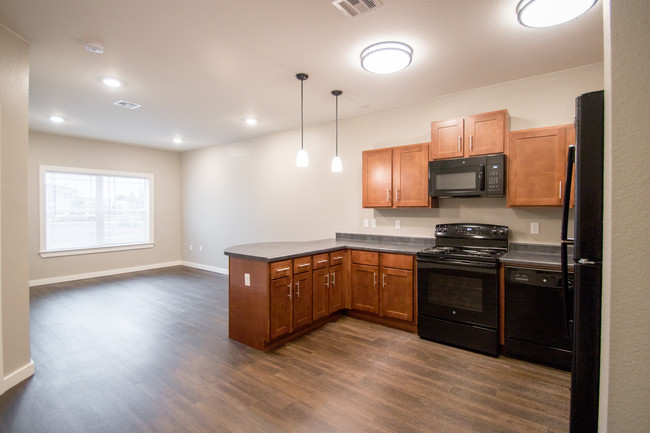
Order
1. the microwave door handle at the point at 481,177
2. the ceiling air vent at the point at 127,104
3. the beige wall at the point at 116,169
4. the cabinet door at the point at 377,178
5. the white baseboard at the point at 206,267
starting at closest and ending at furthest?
the microwave door handle at the point at 481,177
the cabinet door at the point at 377,178
the ceiling air vent at the point at 127,104
the beige wall at the point at 116,169
the white baseboard at the point at 206,267

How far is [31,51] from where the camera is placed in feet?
8.71

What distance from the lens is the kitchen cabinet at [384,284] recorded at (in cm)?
339

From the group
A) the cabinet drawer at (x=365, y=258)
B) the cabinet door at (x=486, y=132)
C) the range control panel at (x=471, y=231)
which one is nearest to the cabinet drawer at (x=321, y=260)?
the cabinet drawer at (x=365, y=258)

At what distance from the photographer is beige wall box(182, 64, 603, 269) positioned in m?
3.11

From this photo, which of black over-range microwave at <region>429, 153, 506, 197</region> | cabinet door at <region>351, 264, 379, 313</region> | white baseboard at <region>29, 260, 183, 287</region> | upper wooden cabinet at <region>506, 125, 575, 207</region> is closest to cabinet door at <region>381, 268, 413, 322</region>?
cabinet door at <region>351, 264, 379, 313</region>

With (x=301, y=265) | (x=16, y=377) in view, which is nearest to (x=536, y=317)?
(x=301, y=265)

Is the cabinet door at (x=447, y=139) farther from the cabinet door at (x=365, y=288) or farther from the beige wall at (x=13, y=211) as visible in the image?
the beige wall at (x=13, y=211)

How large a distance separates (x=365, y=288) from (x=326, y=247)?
0.69 m

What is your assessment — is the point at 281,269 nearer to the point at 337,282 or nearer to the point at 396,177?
the point at 337,282

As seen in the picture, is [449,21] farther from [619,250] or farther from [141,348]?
[141,348]

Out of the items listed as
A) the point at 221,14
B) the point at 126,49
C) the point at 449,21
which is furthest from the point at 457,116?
the point at 126,49

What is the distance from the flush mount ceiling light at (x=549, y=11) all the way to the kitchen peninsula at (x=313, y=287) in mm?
2176

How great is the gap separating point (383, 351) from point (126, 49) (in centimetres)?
355

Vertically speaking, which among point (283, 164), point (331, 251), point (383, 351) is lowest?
point (383, 351)
